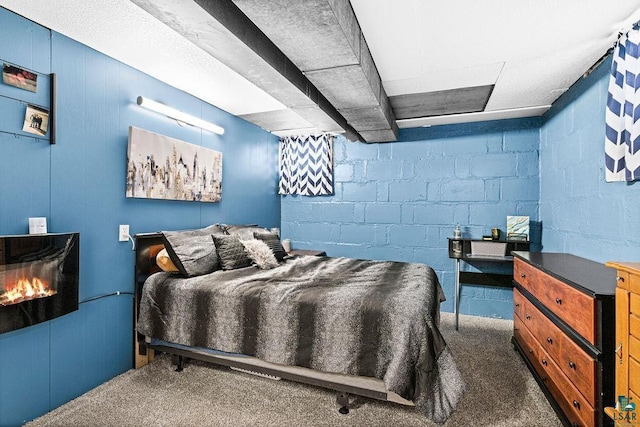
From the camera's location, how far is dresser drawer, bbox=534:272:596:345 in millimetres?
1579

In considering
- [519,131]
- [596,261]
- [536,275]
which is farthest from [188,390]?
[519,131]

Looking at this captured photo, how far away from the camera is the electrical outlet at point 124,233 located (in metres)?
2.58

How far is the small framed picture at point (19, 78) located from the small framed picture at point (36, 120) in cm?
12

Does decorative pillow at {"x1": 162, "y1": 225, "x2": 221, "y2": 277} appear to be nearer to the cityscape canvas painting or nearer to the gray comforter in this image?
the gray comforter

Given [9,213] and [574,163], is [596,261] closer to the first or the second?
[574,163]

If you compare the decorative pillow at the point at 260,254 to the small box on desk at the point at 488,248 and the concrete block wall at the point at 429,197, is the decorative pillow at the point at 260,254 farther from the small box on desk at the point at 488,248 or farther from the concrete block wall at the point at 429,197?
the small box on desk at the point at 488,248

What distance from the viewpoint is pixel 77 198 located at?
89.1 inches

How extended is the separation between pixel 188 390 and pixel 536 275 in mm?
2697

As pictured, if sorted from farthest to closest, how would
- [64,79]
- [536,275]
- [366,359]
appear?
1. [536,275]
2. [64,79]
3. [366,359]

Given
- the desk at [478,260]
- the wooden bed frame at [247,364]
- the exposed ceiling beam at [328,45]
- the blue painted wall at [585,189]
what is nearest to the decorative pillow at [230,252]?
the wooden bed frame at [247,364]

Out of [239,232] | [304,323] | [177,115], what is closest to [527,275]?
[304,323]

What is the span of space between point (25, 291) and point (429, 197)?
413 centimetres

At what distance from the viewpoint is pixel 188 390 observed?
2295 mm

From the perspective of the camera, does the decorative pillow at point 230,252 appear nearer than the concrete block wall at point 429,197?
Yes
